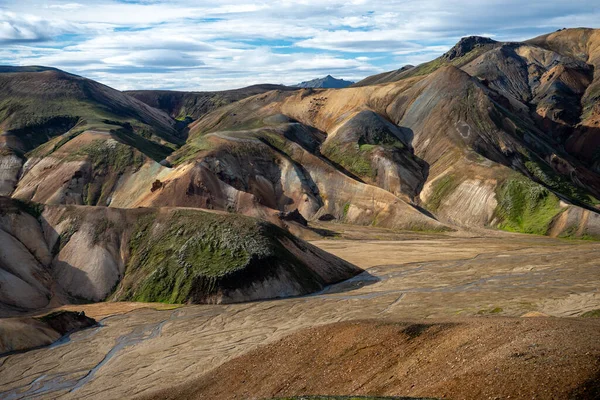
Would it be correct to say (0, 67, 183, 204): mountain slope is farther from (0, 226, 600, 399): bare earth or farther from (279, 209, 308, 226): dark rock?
(0, 226, 600, 399): bare earth

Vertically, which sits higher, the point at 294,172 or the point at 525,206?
the point at 294,172

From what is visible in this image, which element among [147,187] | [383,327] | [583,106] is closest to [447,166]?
[147,187]

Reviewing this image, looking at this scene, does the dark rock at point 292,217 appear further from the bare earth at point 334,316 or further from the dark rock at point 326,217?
the bare earth at point 334,316

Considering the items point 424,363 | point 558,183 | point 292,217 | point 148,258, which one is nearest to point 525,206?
point 558,183

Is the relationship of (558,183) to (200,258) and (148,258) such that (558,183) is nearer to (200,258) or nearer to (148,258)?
(200,258)

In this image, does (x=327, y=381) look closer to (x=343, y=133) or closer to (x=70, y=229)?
(x=70, y=229)

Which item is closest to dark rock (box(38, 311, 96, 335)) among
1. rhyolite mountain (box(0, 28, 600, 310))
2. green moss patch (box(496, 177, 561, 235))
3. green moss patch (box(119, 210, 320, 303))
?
green moss patch (box(119, 210, 320, 303))
